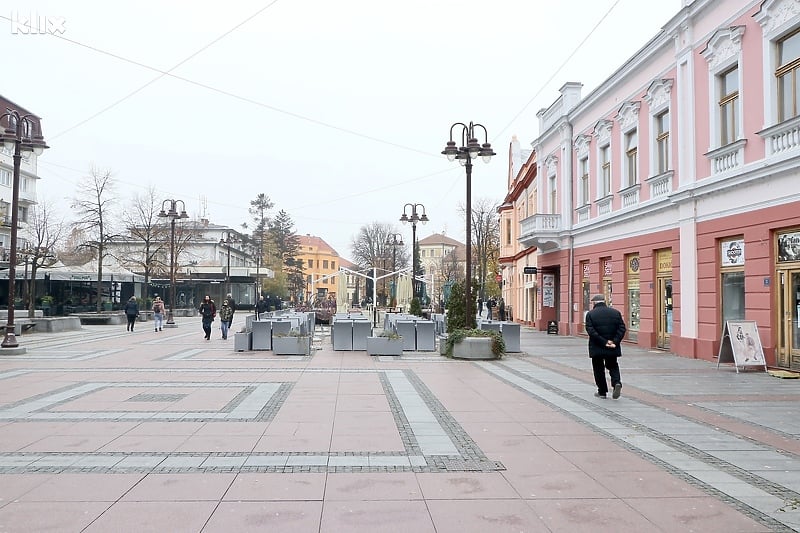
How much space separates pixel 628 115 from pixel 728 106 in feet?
19.5

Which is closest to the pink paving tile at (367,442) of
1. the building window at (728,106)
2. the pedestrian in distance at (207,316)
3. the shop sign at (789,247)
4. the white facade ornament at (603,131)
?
the shop sign at (789,247)

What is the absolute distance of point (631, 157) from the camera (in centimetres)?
2220

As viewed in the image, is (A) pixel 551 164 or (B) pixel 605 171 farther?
(A) pixel 551 164

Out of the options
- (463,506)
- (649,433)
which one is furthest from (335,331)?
(463,506)

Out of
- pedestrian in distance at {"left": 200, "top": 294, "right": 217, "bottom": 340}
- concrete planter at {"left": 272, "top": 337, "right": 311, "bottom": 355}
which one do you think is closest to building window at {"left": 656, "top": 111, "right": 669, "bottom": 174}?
concrete planter at {"left": 272, "top": 337, "right": 311, "bottom": 355}

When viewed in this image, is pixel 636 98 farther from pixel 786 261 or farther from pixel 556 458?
pixel 556 458

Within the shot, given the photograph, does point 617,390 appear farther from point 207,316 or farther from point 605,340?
point 207,316

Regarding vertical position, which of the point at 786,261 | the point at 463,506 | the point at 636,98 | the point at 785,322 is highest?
the point at 636,98

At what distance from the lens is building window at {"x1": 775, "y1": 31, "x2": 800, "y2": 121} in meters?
13.7

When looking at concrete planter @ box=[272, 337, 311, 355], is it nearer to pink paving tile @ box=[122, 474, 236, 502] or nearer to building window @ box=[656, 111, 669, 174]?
building window @ box=[656, 111, 669, 174]

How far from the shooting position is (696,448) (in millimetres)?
7129

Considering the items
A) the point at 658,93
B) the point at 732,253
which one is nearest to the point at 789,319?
the point at 732,253

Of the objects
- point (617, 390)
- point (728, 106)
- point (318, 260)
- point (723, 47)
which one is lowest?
point (617, 390)

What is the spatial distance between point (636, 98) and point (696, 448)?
16.5 meters
